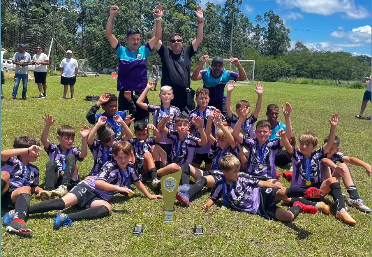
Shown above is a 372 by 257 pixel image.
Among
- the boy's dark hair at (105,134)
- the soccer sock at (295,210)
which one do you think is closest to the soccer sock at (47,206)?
the boy's dark hair at (105,134)

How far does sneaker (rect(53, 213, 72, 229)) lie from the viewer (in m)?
3.84

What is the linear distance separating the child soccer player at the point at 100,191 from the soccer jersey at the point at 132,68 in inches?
64.2

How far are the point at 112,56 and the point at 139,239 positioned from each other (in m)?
32.6

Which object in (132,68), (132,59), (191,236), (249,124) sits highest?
(132,59)

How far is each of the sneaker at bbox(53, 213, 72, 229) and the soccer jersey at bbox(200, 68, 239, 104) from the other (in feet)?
11.5

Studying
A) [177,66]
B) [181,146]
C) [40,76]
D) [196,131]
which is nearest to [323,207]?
[181,146]

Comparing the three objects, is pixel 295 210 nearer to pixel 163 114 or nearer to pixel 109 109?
pixel 163 114

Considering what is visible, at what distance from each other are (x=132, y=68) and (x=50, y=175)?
84.1 inches

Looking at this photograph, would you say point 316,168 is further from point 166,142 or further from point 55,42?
point 55,42

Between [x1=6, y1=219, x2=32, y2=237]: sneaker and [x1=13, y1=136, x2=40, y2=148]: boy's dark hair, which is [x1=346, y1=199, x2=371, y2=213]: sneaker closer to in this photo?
[x1=6, y1=219, x2=32, y2=237]: sneaker

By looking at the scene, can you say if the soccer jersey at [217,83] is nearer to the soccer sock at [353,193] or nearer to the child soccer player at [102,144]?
the child soccer player at [102,144]

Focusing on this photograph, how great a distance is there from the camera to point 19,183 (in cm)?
435

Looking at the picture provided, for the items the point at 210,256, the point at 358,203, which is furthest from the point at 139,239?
the point at 358,203

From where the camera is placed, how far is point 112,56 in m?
34.6
